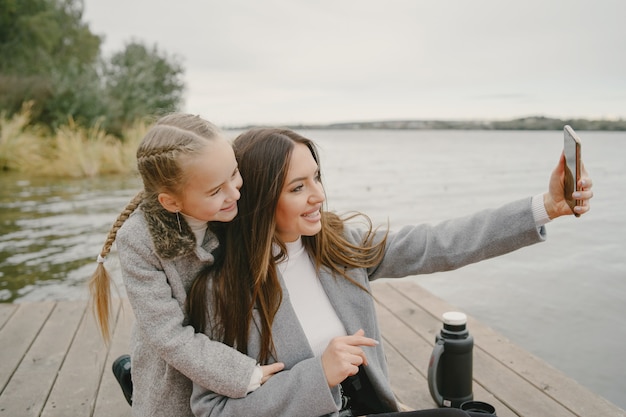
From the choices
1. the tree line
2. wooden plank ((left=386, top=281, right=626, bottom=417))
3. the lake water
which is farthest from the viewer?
the tree line

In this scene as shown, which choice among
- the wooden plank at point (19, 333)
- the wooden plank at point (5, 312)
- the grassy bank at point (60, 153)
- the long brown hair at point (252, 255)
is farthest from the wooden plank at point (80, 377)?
the grassy bank at point (60, 153)

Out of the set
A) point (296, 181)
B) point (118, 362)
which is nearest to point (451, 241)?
point (296, 181)

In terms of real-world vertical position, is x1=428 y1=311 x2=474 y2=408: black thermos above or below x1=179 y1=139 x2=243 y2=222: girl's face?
below

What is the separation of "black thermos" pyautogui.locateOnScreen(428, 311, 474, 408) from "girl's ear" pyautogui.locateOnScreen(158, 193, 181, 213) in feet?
4.10

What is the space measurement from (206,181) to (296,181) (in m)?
0.26

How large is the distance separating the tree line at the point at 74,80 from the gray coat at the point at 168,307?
519 inches

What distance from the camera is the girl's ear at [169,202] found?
1651 millimetres

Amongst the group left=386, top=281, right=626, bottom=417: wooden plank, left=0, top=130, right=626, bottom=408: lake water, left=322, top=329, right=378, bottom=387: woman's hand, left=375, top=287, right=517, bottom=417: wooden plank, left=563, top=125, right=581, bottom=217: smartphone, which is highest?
left=563, top=125, right=581, bottom=217: smartphone

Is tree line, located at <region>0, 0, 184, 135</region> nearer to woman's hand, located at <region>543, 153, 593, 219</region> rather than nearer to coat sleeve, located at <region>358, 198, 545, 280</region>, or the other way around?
coat sleeve, located at <region>358, 198, 545, 280</region>

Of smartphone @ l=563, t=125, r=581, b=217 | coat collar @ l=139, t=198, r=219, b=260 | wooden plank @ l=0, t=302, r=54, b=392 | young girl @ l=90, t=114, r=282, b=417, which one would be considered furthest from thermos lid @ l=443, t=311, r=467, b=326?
wooden plank @ l=0, t=302, r=54, b=392

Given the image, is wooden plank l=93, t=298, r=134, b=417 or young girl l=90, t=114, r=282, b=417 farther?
wooden plank l=93, t=298, r=134, b=417

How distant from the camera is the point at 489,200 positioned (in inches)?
433

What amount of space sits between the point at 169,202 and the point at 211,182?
0.47 ft

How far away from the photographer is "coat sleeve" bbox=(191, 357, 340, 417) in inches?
61.9
